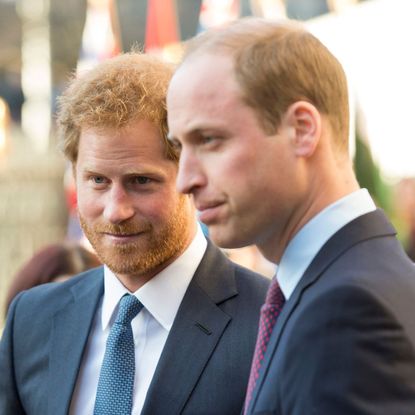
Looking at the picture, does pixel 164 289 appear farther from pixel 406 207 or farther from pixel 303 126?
pixel 406 207

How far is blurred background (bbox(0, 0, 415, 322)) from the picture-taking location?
8.34 metres

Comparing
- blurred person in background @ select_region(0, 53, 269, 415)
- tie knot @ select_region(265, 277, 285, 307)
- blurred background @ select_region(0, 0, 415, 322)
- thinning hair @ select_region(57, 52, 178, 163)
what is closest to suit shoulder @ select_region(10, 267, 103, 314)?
blurred person in background @ select_region(0, 53, 269, 415)

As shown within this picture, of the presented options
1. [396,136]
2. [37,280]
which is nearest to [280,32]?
[37,280]

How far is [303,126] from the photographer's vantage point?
5.21ft

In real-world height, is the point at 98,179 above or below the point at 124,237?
above

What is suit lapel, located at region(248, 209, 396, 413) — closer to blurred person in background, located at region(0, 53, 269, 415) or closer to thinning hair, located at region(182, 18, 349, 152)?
thinning hair, located at region(182, 18, 349, 152)

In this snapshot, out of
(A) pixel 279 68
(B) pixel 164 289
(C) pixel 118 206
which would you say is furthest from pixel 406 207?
(A) pixel 279 68

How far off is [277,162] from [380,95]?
722cm

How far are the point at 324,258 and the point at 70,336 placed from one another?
3.77 ft

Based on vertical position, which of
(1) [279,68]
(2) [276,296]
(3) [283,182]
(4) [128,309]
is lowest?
(4) [128,309]

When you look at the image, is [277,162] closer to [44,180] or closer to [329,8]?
[329,8]

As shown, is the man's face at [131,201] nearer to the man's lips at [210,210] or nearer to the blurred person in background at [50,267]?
the man's lips at [210,210]

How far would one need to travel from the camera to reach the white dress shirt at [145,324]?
2363 millimetres

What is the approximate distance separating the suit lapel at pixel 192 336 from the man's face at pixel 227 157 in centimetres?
73
